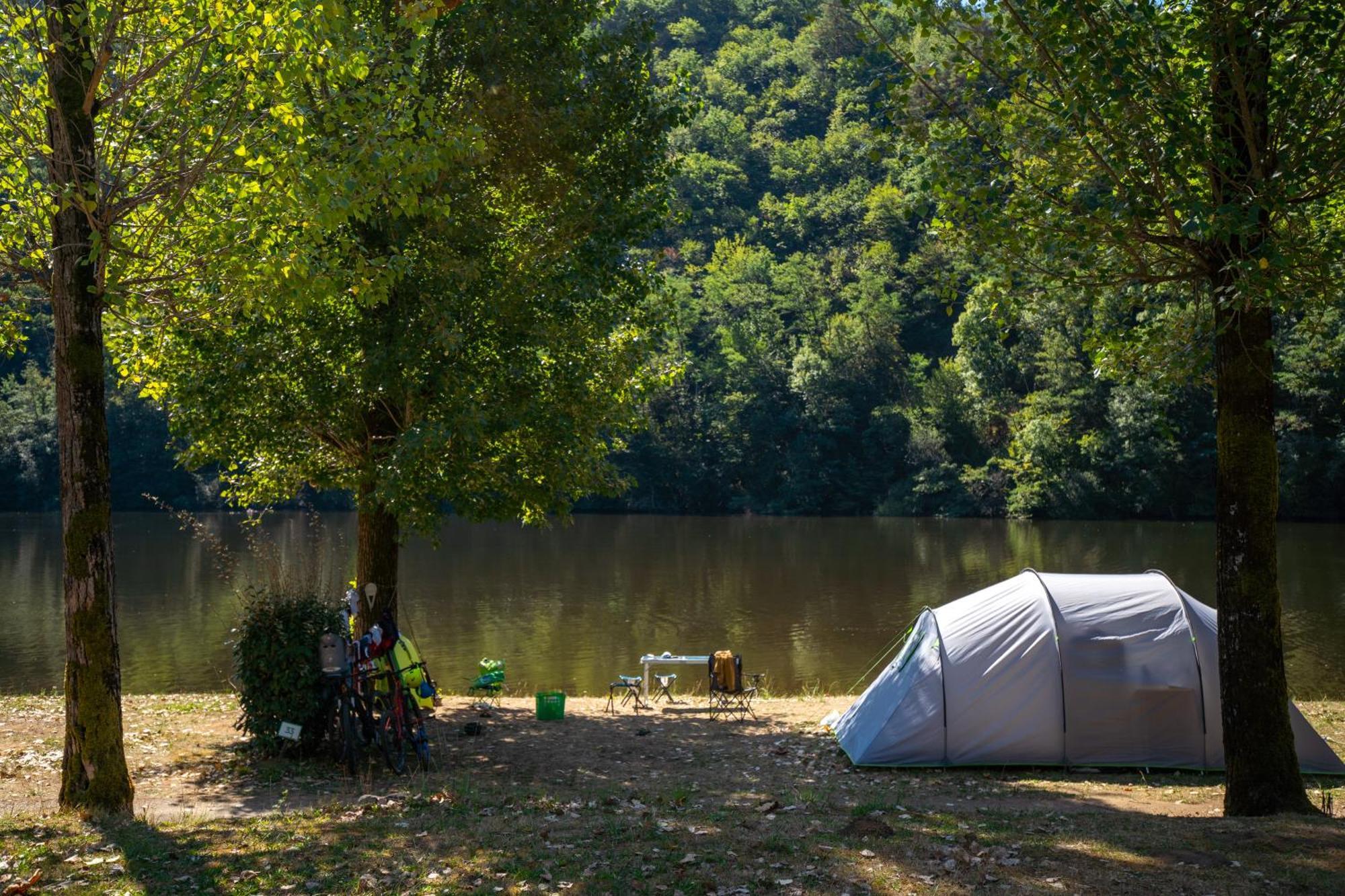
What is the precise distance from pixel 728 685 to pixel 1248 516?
7.48 meters

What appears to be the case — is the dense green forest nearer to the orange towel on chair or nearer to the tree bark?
the orange towel on chair

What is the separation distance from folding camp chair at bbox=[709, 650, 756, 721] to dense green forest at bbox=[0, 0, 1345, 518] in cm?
3118

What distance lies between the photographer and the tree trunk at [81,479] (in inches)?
307

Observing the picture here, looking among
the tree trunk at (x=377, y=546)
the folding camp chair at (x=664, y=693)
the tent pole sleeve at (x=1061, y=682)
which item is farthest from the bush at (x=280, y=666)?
the tent pole sleeve at (x=1061, y=682)

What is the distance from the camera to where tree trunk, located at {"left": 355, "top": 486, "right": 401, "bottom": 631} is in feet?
43.2

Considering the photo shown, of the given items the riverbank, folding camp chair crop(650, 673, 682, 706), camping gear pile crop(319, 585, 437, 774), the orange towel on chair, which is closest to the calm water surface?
camping gear pile crop(319, 585, 437, 774)

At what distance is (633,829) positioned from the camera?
699 cm

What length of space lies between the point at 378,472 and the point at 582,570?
26568 millimetres

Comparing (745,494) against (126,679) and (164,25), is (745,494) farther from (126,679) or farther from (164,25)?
(164,25)

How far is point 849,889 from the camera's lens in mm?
5742

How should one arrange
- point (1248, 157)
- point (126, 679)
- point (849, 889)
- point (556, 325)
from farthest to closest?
1. point (126, 679)
2. point (556, 325)
3. point (1248, 157)
4. point (849, 889)

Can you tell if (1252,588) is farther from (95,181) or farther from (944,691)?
(95,181)

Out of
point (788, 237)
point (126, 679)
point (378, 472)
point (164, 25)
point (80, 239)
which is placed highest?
point (788, 237)

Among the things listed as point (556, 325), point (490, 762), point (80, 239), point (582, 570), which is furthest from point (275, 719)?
point (582, 570)
